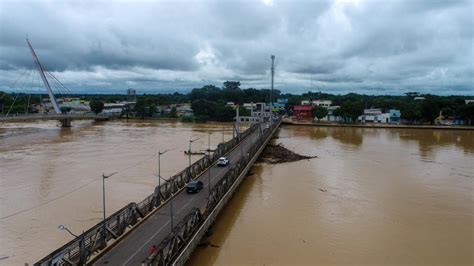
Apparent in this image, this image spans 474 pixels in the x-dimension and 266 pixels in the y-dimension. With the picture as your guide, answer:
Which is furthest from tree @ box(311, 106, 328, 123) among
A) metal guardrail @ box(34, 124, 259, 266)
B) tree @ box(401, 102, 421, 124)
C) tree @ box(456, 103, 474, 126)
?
metal guardrail @ box(34, 124, 259, 266)

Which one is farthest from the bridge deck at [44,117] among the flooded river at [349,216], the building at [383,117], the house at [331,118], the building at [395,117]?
the building at [395,117]

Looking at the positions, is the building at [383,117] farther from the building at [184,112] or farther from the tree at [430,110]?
the building at [184,112]

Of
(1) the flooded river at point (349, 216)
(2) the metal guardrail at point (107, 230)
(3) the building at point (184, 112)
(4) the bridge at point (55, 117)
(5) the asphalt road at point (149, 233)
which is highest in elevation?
(3) the building at point (184, 112)

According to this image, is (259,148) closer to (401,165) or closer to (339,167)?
(339,167)

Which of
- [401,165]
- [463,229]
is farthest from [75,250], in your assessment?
[401,165]

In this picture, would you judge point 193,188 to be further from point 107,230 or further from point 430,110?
point 430,110

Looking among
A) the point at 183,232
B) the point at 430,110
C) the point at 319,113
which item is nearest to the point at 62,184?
the point at 183,232

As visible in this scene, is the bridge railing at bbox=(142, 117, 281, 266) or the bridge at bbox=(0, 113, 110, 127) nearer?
the bridge railing at bbox=(142, 117, 281, 266)

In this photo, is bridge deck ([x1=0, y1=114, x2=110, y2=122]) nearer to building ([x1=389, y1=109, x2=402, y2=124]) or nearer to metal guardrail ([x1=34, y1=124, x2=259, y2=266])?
metal guardrail ([x1=34, y1=124, x2=259, y2=266])
